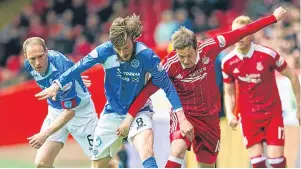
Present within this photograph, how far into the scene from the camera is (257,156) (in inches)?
442

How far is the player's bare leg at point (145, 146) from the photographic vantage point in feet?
32.0

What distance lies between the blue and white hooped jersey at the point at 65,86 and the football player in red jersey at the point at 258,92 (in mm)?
1557

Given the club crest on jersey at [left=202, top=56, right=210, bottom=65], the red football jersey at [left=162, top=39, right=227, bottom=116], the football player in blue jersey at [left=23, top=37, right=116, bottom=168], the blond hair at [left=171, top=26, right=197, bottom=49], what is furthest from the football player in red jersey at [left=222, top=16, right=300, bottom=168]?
the football player in blue jersey at [left=23, top=37, right=116, bottom=168]

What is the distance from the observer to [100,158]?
10469 millimetres

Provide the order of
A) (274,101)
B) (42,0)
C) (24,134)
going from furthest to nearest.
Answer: (42,0) < (24,134) < (274,101)

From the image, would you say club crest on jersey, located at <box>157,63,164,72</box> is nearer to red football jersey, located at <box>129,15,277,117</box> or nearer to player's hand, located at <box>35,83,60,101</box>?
red football jersey, located at <box>129,15,277,117</box>

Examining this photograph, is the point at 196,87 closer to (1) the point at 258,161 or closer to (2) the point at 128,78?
(2) the point at 128,78

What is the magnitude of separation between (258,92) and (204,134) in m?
0.97

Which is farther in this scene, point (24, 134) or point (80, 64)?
point (24, 134)

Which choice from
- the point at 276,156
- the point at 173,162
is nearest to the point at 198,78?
the point at 173,162

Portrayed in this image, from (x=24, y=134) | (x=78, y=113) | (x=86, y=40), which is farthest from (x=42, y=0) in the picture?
(x=78, y=113)

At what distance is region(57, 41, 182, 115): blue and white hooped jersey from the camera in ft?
32.1

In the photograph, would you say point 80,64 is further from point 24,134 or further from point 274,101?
point 24,134

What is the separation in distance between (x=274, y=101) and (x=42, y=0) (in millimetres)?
→ 12643
